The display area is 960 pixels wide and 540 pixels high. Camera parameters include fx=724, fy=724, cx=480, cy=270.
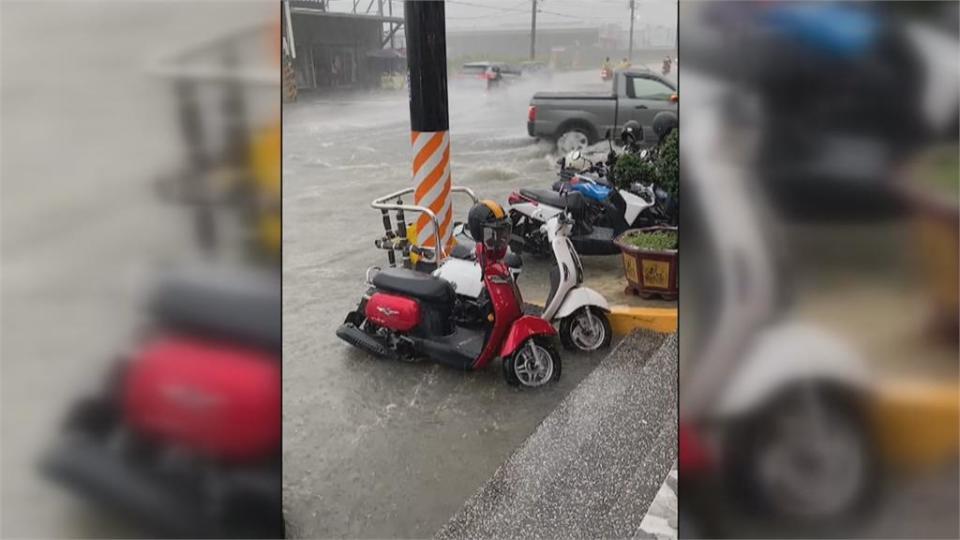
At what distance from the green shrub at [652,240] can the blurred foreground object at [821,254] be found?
12.3 feet

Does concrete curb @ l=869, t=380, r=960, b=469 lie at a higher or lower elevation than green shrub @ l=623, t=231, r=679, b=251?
higher

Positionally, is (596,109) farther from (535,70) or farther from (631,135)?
(535,70)

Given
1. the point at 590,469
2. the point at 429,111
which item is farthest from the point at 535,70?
the point at 590,469

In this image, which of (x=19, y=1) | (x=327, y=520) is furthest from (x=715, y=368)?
(x=327, y=520)

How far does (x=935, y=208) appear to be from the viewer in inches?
39.8

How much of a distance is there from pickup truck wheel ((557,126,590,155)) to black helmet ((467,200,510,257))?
8.29 meters

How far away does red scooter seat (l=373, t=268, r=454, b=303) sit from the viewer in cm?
410

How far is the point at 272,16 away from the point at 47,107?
1.32 ft

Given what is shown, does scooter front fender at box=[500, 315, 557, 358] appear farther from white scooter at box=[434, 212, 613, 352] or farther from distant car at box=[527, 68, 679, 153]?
distant car at box=[527, 68, 679, 153]

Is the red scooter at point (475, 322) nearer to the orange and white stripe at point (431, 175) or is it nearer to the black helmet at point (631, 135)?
the orange and white stripe at point (431, 175)

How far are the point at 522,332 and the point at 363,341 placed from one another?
107cm

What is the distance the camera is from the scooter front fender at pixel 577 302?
4.31 metres

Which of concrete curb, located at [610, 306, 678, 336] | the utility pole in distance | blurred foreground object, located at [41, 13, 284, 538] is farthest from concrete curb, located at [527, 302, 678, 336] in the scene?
the utility pole in distance

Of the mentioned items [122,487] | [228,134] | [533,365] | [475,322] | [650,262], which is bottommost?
[533,365]
